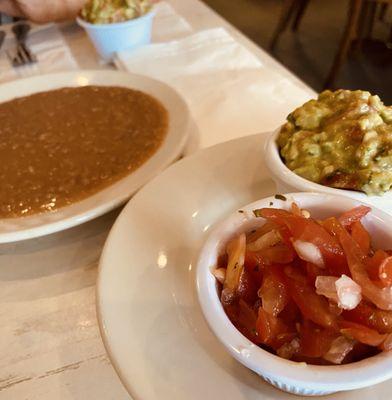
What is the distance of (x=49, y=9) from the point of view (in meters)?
2.16

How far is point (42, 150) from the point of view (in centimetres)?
139

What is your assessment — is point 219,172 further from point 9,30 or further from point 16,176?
point 9,30

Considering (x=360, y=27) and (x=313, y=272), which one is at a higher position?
(x=313, y=272)

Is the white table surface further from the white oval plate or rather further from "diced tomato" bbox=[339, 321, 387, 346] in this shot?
"diced tomato" bbox=[339, 321, 387, 346]

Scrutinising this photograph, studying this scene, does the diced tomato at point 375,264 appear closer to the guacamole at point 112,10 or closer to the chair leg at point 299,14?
the guacamole at point 112,10

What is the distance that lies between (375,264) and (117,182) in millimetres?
703

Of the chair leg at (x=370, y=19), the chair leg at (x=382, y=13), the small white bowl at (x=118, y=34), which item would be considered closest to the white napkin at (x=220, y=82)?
the small white bowl at (x=118, y=34)

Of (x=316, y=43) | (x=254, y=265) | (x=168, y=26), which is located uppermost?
(x=254, y=265)

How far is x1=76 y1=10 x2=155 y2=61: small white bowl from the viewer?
6.01 feet

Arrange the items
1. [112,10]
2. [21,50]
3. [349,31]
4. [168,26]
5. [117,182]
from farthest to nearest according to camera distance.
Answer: [349,31] < [168,26] < [21,50] < [112,10] < [117,182]

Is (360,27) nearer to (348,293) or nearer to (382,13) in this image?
(382,13)

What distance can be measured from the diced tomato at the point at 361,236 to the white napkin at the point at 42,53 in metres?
1.55

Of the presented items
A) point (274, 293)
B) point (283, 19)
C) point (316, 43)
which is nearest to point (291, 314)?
point (274, 293)

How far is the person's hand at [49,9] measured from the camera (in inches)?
84.1
